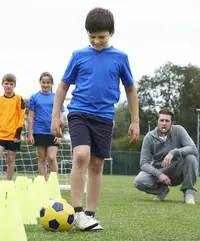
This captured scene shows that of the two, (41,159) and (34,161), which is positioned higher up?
(41,159)

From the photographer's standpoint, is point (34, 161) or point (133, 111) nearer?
point (133, 111)

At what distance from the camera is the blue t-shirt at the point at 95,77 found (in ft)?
18.4

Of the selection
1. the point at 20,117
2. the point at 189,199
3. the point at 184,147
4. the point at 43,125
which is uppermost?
the point at 20,117

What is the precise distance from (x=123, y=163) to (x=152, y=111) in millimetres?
21985

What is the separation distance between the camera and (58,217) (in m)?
5.33

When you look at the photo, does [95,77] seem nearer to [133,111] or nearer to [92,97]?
[92,97]

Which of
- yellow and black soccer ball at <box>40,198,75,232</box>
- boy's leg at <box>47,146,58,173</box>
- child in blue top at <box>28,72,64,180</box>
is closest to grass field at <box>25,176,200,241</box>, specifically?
yellow and black soccer ball at <box>40,198,75,232</box>

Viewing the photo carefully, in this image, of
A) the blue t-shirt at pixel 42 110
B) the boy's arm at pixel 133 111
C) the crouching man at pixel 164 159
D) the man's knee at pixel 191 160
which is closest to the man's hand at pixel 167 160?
the crouching man at pixel 164 159

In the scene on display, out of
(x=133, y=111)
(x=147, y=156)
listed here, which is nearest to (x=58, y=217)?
(x=133, y=111)

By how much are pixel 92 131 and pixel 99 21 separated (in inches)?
36.4

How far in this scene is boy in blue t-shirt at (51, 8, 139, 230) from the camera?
5492 millimetres

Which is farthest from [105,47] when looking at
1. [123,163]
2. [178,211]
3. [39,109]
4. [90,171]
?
[123,163]

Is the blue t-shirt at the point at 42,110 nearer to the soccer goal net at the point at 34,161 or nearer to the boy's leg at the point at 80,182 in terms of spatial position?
the soccer goal net at the point at 34,161

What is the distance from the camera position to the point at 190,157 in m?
9.40
